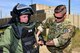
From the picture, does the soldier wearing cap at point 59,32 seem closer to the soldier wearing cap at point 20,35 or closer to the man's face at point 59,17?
the man's face at point 59,17

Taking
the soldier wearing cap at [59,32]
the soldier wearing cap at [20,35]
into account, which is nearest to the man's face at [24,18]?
the soldier wearing cap at [20,35]

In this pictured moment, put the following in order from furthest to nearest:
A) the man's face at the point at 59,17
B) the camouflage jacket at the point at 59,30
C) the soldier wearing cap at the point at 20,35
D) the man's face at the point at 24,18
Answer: the man's face at the point at 59,17
the camouflage jacket at the point at 59,30
the man's face at the point at 24,18
the soldier wearing cap at the point at 20,35

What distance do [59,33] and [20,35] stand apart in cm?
91

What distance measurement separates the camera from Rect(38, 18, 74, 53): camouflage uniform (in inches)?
261

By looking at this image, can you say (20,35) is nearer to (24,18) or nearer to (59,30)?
(24,18)

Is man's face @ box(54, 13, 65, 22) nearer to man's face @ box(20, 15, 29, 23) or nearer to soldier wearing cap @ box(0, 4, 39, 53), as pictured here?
soldier wearing cap @ box(0, 4, 39, 53)

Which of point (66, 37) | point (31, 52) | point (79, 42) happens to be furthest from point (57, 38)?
point (79, 42)

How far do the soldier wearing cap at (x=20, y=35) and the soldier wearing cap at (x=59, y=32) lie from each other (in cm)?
41

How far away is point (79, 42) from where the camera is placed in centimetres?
2661

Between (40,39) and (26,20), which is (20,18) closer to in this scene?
(26,20)

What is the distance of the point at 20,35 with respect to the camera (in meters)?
6.23

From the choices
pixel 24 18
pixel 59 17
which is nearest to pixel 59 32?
pixel 59 17

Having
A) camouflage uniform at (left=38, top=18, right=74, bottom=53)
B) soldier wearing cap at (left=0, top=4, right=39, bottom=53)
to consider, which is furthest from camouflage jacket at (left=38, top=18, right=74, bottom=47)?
soldier wearing cap at (left=0, top=4, right=39, bottom=53)

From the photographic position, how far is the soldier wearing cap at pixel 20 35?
608 cm
